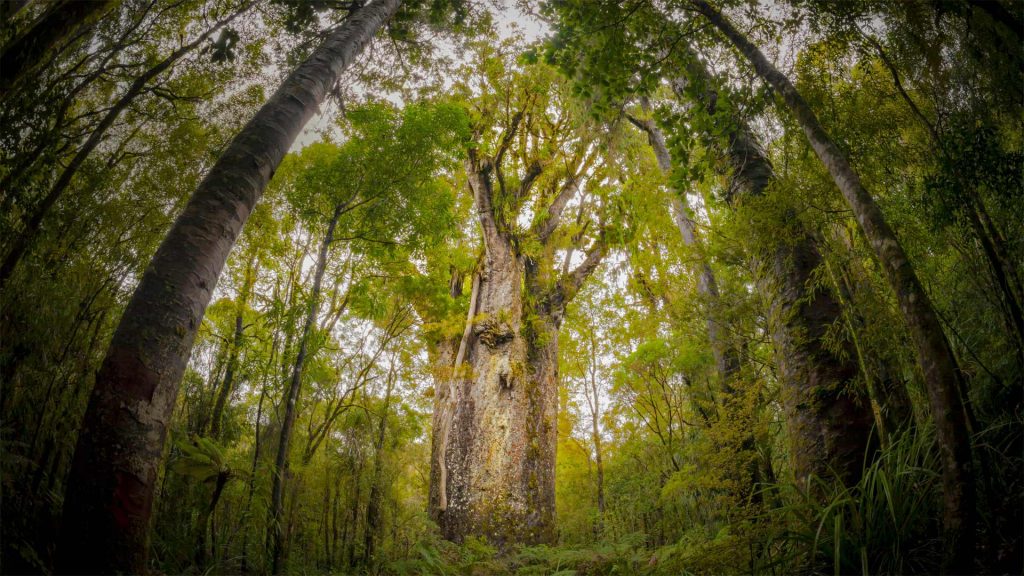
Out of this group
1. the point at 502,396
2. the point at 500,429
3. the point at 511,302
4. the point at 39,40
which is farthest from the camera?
the point at 511,302

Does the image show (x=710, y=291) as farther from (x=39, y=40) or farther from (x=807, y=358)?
(x=39, y=40)

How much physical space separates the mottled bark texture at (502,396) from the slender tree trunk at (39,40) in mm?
5806

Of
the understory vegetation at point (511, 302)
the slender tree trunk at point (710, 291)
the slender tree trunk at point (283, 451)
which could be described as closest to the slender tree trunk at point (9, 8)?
the understory vegetation at point (511, 302)

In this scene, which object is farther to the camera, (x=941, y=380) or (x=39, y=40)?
(x=39, y=40)

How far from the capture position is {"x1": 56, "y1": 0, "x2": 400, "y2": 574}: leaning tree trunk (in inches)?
57.8

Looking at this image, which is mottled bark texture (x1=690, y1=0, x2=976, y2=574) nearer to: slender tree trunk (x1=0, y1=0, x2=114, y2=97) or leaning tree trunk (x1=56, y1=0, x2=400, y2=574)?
leaning tree trunk (x1=56, y1=0, x2=400, y2=574)

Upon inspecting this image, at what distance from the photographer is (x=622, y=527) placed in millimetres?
10609

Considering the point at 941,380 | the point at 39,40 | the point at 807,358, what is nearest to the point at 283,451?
the point at 39,40

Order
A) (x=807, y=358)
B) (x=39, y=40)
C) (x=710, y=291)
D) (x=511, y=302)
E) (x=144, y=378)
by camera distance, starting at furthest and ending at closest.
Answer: (x=511, y=302) → (x=710, y=291) → (x=807, y=358) → (x=39, y=40) → (x=144, y=378)

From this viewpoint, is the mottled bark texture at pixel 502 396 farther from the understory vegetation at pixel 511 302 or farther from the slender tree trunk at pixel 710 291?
the slender tree trunk at pixel 710 291

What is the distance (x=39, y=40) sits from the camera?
2137 millimetres

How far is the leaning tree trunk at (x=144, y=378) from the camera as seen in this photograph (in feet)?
4.82

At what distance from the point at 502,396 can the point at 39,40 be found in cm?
614

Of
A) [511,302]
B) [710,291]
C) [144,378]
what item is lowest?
[144,378]
